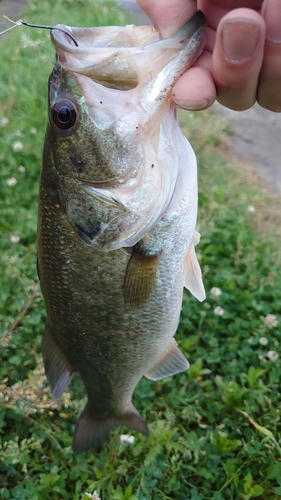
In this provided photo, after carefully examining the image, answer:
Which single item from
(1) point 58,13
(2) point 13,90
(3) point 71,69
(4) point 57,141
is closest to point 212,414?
(4) point 57,141

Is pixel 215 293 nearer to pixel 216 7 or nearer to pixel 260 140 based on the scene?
pixel 216 7

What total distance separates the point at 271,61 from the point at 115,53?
1.27 ft

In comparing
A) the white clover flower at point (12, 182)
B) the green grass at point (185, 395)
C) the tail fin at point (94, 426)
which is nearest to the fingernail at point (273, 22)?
the tail fin at point (94, 426)

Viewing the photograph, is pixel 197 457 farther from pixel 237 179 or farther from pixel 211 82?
pixel 237 179

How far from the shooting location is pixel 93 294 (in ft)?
5.10

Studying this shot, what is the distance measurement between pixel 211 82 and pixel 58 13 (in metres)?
7.56

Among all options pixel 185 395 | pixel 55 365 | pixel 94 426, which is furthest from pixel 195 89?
pixel 185 395

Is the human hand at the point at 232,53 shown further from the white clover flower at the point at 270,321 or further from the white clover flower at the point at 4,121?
the white clover flower at the point at 4,121

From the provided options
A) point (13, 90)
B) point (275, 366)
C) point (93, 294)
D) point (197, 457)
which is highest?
point (93, 294)

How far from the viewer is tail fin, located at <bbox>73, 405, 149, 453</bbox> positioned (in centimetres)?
202

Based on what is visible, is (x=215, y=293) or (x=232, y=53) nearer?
(x=232, y=53)

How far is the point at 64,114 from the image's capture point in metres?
1.26

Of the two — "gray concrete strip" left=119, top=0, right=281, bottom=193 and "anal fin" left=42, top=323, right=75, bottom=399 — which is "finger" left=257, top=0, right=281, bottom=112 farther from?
"gray concrete strip" left=119, top=0, right=281, bottom=193

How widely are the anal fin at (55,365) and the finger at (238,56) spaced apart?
1.12m
